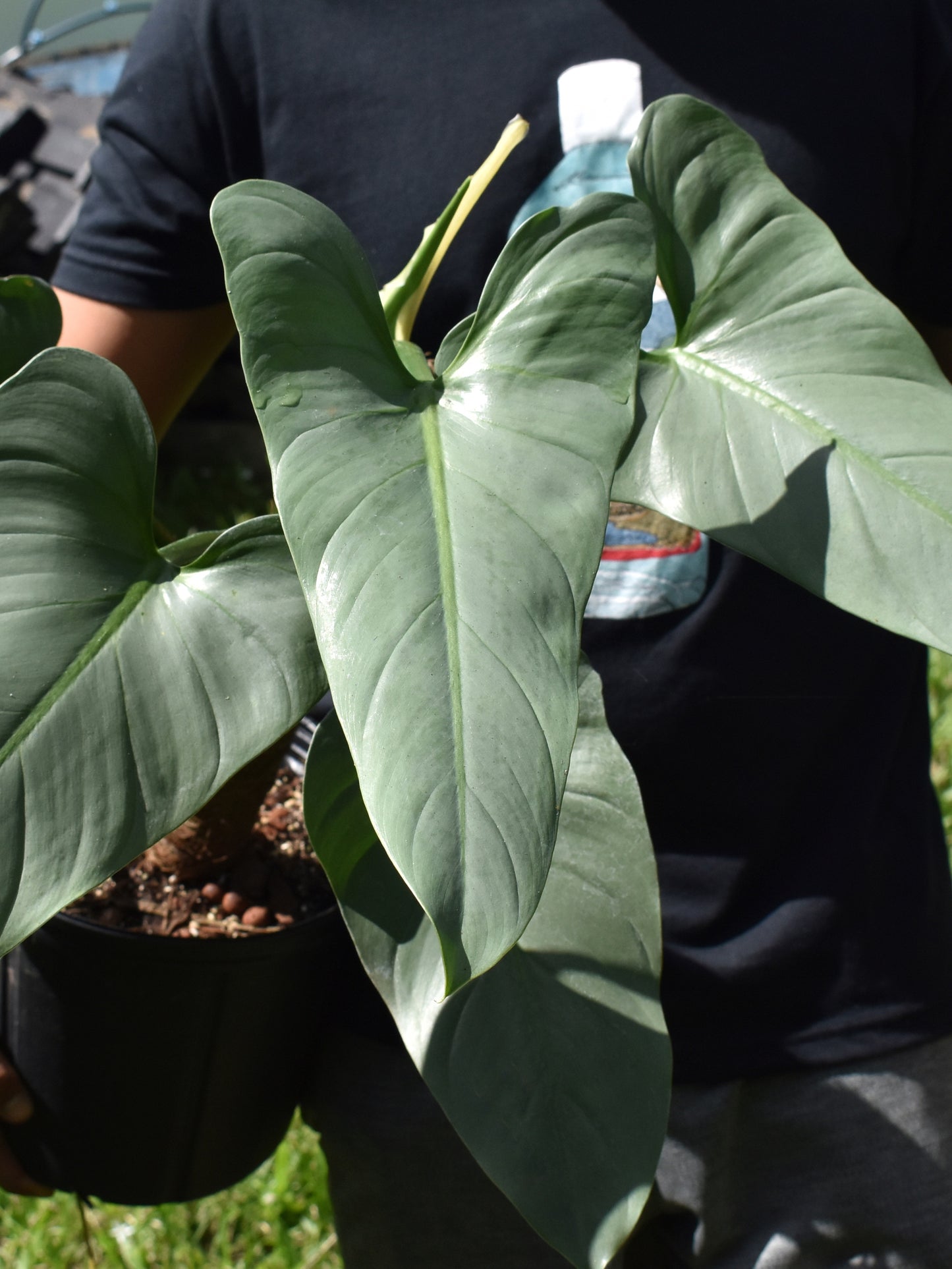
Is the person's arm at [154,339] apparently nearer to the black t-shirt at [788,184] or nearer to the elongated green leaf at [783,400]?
the black t-shirt at [788,184]

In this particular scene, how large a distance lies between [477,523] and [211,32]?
78 cm

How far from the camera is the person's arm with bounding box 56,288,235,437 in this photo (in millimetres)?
1018

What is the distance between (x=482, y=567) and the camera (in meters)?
0.45

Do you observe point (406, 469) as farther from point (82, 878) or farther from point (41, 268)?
point (41, 268)

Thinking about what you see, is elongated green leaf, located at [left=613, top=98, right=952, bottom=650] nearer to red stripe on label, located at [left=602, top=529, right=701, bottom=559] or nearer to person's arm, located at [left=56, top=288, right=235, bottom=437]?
red stripe on label, located at [left=602, top=529, right=701, bottom=559]

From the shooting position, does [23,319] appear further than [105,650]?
Yes

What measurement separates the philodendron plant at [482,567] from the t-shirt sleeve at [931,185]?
18.9 inches

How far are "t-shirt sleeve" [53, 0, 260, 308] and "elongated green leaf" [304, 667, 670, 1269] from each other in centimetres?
61

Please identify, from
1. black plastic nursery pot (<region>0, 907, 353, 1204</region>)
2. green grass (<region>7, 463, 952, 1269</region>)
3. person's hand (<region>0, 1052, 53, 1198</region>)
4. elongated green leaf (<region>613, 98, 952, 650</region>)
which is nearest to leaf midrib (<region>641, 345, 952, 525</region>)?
elongated green leaf (<region>613, 98, 952, 650</region>)

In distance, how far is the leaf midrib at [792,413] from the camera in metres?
0.51

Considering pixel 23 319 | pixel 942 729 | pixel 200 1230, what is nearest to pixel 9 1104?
pixel 200 1230

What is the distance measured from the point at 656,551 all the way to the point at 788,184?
1.12ft

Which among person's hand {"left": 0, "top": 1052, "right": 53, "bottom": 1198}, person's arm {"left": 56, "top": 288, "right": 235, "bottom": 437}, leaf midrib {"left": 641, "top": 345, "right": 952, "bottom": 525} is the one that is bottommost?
person's hand {"left": 0, "top": 1052, "right": 53, "bottom": 1198}

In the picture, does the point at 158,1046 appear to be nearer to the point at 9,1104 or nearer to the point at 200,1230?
the point at 9,1104
